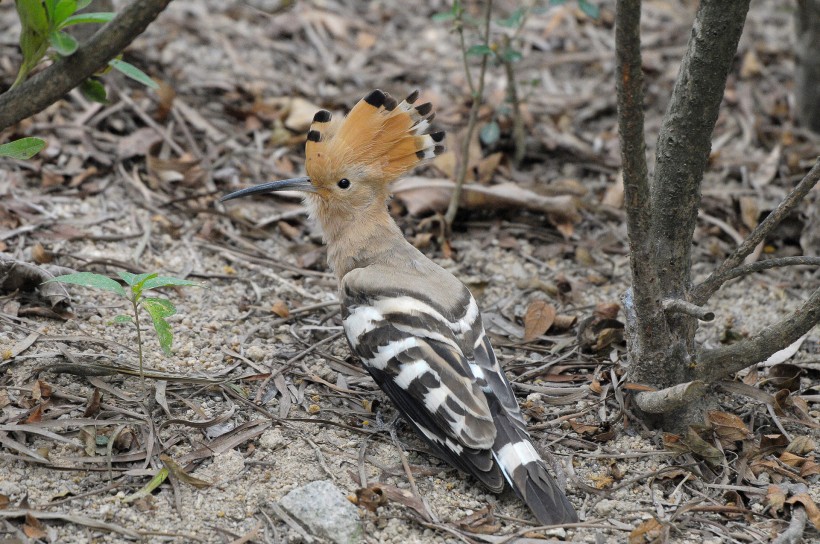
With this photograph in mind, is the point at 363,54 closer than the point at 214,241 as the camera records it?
No

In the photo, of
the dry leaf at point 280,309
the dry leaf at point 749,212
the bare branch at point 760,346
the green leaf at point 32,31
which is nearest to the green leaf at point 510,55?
the dry leaf at point 749,212

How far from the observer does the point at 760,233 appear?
275 cm

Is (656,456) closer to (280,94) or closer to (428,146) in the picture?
(428,146)

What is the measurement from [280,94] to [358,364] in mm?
2317

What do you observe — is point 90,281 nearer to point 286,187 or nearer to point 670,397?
point 286,187

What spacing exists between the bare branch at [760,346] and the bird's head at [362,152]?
1338 mm

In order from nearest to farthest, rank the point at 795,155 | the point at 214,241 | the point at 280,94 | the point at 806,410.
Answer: the point at 806,410
the point at 214,241
the point at 795,155
the point at 280,94

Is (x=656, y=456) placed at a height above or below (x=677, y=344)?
below

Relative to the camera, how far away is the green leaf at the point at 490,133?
185 inches

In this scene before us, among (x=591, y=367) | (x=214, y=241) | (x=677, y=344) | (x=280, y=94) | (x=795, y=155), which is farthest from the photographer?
(x=280, y=94)

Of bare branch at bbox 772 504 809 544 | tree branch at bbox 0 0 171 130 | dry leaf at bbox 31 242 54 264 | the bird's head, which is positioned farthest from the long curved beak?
bare branch at bbox 772 504 809 544

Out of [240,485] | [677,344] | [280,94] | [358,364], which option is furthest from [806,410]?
[280,94]

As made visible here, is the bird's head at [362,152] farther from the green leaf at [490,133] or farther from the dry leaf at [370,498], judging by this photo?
the dry leaf at [370,498]

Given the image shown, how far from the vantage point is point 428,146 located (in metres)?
3.60
